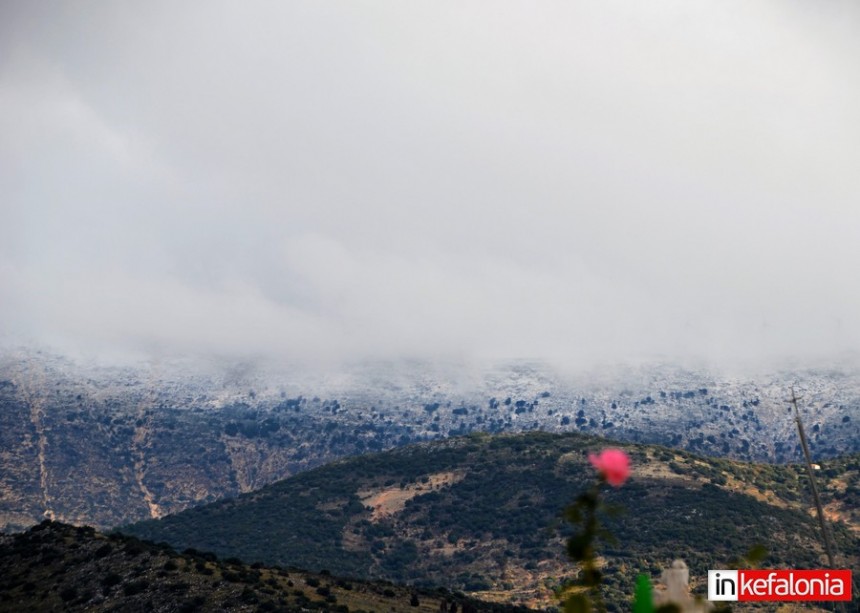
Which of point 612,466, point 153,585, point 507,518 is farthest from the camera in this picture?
point 507,518

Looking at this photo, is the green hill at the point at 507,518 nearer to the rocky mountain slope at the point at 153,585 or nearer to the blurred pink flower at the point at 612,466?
the rocky mountain slope at the point at 153,585

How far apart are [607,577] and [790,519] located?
26344 millimetres

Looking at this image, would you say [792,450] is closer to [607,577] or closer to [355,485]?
[355,485]

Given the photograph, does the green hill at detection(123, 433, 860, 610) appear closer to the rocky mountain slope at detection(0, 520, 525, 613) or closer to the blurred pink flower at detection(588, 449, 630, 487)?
the rocky mountain slope at detection(0, 520, 525, 613)

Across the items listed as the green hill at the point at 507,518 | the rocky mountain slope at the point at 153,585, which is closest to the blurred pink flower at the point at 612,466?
the rocky mountain slope at the point at 153,585

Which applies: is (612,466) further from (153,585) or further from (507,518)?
(507,518)

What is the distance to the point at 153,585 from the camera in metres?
64.6

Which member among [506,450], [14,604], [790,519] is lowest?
[14,604]

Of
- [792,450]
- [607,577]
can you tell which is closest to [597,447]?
[607,577]

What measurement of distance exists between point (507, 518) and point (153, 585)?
7631 centimetres

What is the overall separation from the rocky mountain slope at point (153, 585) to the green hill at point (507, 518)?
33.9 m

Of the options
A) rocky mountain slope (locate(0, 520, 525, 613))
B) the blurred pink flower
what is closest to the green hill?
rocky mountain slope (locate(0, 520, 525, 613))

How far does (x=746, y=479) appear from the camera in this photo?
13250 cm

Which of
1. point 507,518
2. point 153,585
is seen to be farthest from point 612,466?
point 507,518
